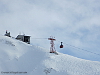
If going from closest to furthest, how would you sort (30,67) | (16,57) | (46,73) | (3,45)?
1. (46,73)
2. (30,67)
3. (16,57)
4. (3,45)

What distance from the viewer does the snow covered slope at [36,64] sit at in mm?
28891

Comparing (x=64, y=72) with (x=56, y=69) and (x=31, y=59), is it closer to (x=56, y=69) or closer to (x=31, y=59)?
(x=56, y=69)

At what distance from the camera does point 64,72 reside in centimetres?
2886

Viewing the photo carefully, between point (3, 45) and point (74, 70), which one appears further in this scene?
point (3, 45)

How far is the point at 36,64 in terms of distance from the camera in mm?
31906

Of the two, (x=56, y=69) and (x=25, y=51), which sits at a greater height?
(x=25, y=51)

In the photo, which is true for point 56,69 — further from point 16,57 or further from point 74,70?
point 16,57

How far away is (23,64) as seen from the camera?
31578 millimetres

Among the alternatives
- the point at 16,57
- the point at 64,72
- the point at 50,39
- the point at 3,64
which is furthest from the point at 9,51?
the point at 64,72

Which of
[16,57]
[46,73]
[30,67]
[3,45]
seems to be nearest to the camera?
[46,73]

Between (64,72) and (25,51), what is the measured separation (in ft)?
43.5

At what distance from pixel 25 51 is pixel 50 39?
24.9 ft

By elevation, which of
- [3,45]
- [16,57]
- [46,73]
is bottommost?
[46,73]

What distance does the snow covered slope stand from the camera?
28891mm
